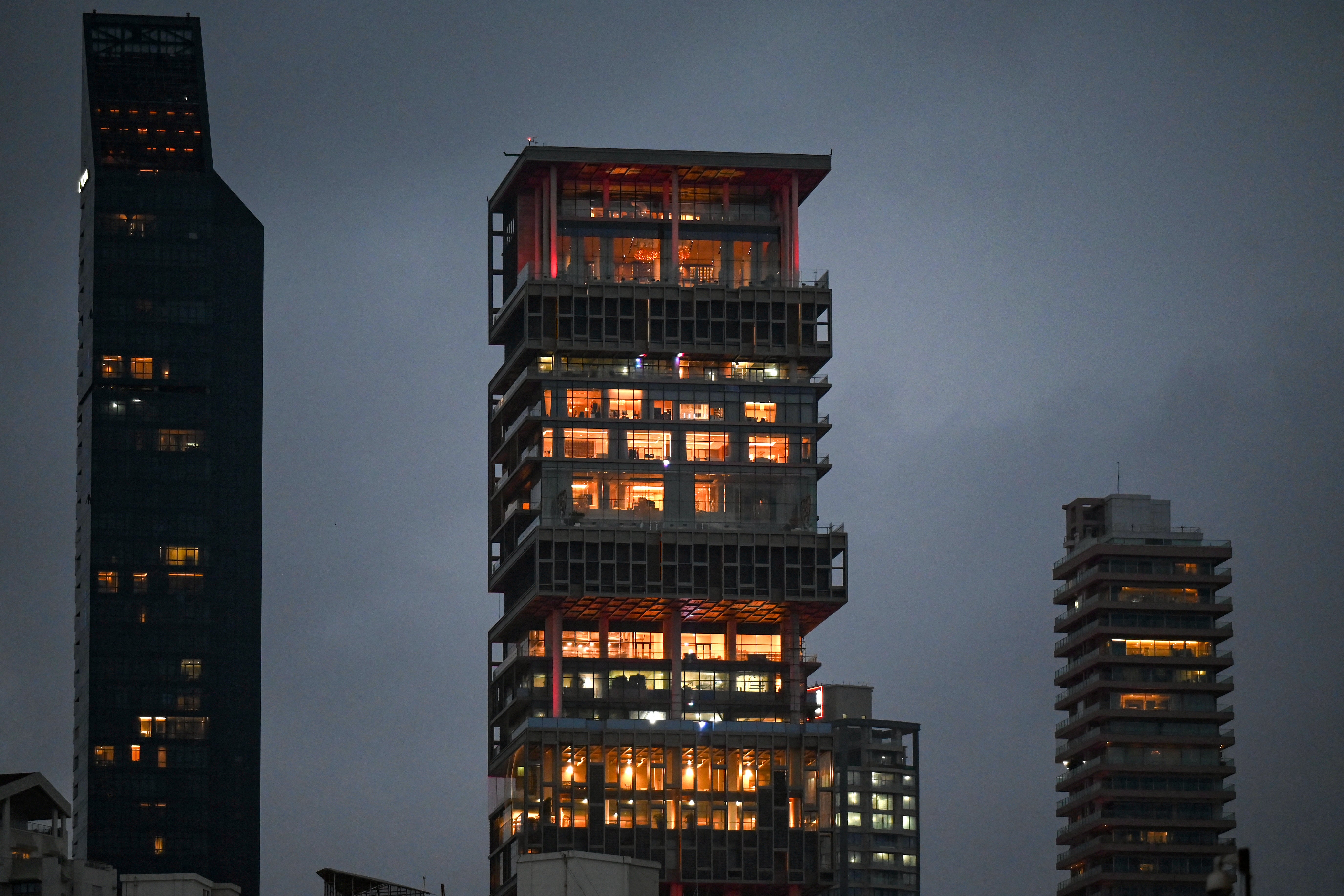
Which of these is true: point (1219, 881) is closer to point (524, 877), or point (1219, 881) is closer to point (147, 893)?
point (524, 877)

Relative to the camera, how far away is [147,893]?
199 m

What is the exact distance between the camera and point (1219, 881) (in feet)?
239

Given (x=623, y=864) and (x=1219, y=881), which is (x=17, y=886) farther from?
(x=1219, y=881)

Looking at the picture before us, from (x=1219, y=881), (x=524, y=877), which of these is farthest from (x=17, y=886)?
(x=1219, y=881)

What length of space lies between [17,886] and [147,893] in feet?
53.8

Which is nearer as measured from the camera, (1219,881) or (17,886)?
(1219,881)

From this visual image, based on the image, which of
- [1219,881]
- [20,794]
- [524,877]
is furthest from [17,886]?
[1219,881]

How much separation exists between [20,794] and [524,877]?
45396 mm

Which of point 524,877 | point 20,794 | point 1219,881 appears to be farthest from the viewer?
point 20,794

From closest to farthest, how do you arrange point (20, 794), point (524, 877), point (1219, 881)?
point (1219, 881) < point (524, 877) < point (20, 794)

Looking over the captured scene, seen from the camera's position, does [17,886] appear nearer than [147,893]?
Yes

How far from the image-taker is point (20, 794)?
19112 centimetres

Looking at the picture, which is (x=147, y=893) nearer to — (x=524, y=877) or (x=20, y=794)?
(x=20, y=794)

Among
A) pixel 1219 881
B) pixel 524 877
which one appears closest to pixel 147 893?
pixel 524 877
